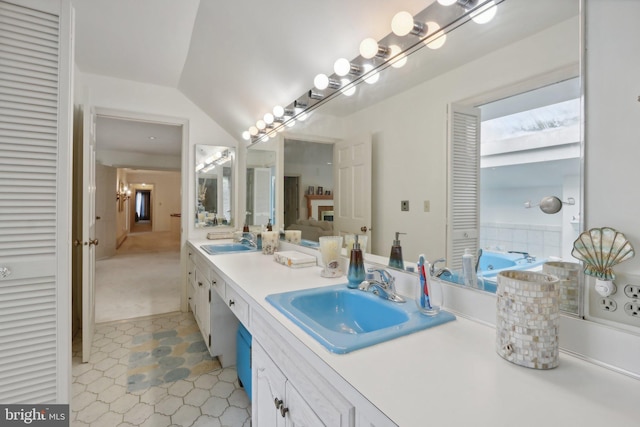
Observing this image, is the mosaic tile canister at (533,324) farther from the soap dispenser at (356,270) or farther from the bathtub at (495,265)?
the soap dispenser at (356,270)

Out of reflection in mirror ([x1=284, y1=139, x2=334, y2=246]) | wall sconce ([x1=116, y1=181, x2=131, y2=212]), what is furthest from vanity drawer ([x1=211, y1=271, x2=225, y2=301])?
wall sconce ([x1=116, y1=181, x2=131, y2=212])

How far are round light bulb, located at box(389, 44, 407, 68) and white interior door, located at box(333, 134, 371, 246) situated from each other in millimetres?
345

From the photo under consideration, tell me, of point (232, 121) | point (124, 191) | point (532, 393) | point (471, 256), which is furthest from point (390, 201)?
point (124, 191)

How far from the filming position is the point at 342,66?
5.23 feet

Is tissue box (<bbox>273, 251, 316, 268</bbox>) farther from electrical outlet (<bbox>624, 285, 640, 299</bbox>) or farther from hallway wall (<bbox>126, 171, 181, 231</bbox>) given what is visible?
hallway wall (<bbox>126, 171, 181, 231</bbox>)

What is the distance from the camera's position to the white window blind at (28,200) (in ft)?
3.99

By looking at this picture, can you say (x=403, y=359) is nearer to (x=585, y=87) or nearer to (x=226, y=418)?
(x=585, y=87)

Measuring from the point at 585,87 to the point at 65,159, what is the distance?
188 cm

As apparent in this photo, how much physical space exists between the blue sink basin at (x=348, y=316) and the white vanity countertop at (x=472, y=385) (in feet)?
0.08

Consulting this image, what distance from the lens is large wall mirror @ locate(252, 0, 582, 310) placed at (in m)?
0.80

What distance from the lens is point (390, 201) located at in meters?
1.41

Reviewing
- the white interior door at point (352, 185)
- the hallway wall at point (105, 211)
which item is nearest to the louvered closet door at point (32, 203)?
the white interior door at point (352, 185)

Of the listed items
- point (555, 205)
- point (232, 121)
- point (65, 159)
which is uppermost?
point (232, 121)

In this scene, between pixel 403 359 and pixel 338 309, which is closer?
pixel 403 359
